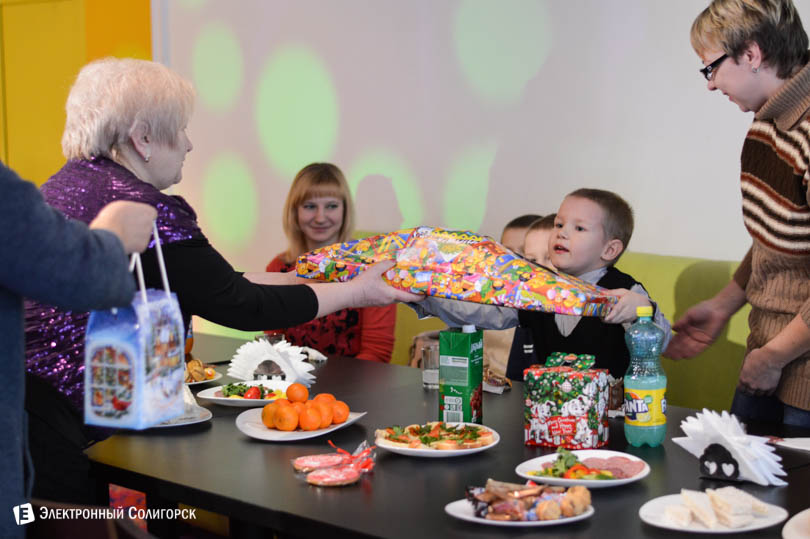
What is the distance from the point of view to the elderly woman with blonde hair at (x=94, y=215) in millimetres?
1741

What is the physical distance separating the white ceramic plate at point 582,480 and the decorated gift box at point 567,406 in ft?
0.21

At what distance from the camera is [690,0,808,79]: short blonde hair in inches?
81.0

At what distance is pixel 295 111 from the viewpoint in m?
4.79

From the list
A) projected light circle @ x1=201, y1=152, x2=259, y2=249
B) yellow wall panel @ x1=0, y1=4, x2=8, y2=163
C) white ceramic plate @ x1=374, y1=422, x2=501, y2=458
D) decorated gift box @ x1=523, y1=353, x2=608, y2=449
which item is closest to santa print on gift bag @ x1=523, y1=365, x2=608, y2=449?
decorated gift box @ x1=523, y1=353, x2=608, y2=449

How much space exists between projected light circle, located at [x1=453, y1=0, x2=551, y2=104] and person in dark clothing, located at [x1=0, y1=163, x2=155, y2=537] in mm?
2750

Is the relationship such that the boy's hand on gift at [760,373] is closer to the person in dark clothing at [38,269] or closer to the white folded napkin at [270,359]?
the white folded napkin at [270,359]

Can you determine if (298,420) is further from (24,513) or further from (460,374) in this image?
(24,513)

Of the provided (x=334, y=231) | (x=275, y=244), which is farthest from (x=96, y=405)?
(x=275, y=244)

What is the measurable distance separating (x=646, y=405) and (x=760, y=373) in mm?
498

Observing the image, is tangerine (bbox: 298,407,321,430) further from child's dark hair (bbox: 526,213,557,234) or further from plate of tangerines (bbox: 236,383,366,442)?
child's dark hair (bbox: 526,213,557,234)

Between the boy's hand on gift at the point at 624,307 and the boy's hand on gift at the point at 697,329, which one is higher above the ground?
the boy's hand on gift at the point at 624,307

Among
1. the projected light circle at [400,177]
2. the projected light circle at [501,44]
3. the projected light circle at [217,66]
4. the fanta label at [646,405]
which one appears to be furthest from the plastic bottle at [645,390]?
the projected light circle at [217,66]

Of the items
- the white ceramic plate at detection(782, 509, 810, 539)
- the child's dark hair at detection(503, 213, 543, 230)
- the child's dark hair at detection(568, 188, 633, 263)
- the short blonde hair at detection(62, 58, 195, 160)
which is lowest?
the white ceramic plate at detection(782, 509, 810, 539)

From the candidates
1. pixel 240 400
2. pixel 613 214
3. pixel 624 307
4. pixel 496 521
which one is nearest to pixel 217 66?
pixel 613 214
